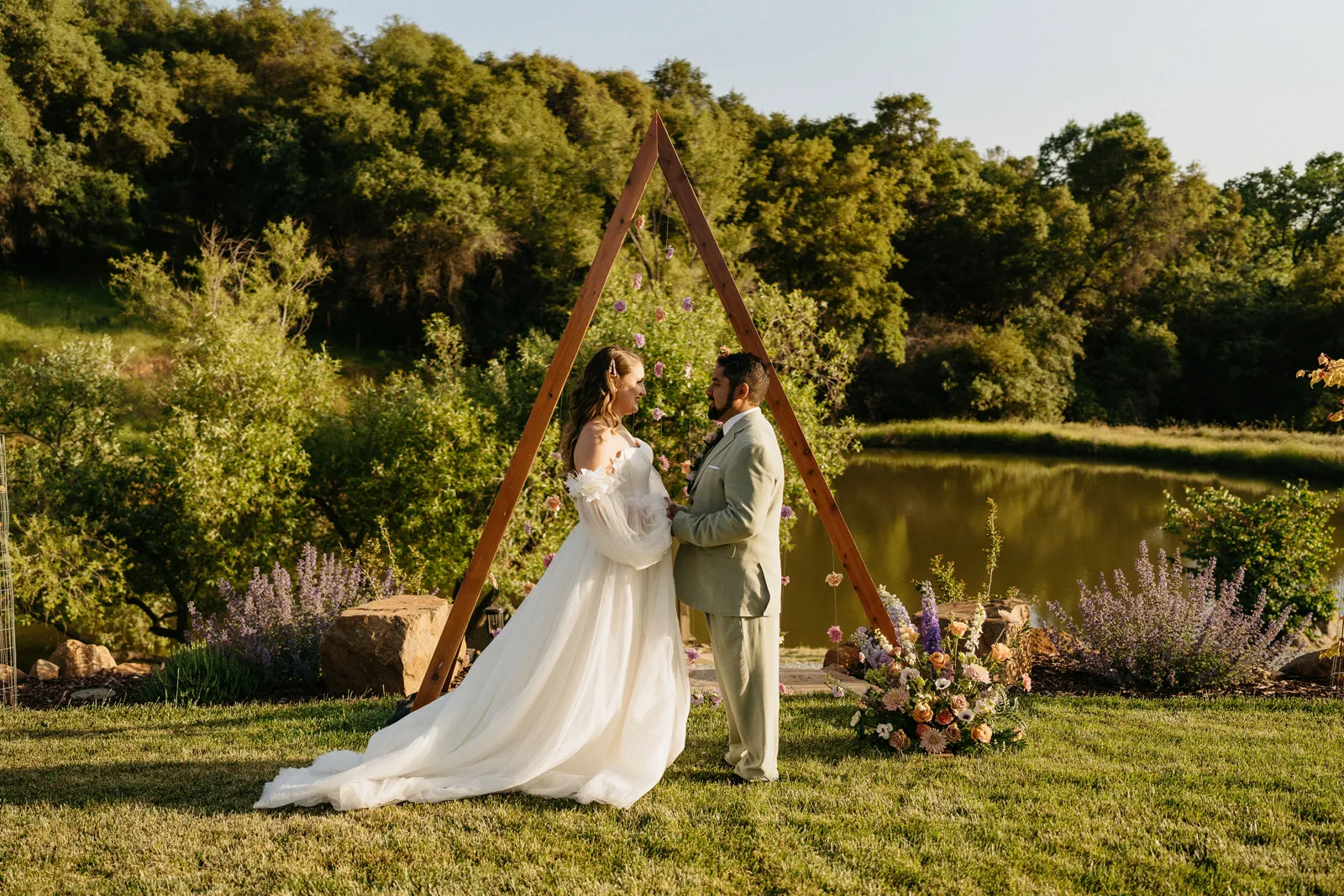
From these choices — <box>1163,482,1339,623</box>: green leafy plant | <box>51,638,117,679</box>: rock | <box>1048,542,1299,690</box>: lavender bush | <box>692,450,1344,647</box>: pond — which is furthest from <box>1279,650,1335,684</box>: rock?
<box>51,638,117,679</box>: rock

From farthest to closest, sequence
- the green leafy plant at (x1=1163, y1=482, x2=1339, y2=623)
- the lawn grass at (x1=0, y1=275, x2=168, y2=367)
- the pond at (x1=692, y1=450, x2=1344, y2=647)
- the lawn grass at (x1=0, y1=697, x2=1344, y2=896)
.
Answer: the lawn grass at (x1=0, y1=275, x2=168, y2=367)
the pond at (x1=692, y1=450, x2=1344, y2=647)
the green leafy plant at (x1=1163, y1=482, x2=1339, y2=623)
the lawn grass at (x1=0, y1=697, x2=1344, y2=896)

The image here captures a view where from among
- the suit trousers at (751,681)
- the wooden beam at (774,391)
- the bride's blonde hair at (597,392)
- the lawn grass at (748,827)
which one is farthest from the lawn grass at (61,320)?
the suit trousers at (751,681)

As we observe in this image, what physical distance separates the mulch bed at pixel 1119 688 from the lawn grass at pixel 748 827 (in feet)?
4.35

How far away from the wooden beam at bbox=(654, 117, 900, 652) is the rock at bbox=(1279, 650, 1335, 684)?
3.50m

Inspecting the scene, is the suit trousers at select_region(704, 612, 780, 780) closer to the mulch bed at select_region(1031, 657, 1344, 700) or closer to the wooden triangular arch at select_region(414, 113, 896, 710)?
the wooden triangular arch at select_region(414, 113, 896, 710)

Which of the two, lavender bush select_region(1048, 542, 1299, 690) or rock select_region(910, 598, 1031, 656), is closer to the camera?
rock select_region(910, 598, 1031, 656)

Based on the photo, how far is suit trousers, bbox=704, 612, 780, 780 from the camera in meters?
4.11

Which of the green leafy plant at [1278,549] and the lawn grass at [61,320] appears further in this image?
the lawn grass at [61,320]

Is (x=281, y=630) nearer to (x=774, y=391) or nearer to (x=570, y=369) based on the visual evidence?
(x=570, y=369)

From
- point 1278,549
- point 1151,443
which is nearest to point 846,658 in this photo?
point 1278,549

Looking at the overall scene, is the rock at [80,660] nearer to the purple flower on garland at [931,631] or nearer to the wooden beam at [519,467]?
the wooden beam at [519,467]

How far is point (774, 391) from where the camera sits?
505 cm

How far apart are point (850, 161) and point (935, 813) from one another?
2845 cm

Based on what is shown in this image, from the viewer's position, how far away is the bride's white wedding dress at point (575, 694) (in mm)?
3994
